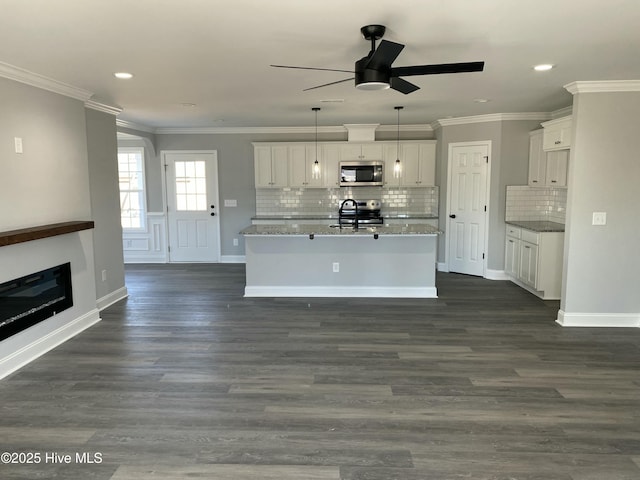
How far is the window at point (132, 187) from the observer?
8.10 metres

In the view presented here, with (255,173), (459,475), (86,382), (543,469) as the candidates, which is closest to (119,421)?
(86,382)

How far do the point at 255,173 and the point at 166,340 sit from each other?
13.7 feet

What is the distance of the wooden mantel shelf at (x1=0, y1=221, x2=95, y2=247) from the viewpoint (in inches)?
132

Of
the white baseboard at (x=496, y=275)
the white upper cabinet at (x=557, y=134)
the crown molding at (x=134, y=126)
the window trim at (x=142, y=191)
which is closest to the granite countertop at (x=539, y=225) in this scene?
the white baseboard at (x=496, y=275)

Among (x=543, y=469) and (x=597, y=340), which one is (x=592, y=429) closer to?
(x=543, y=469)

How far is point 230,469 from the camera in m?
2.28

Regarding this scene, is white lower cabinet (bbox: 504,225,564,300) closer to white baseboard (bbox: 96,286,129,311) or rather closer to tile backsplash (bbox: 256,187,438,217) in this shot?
tile backsplash (bbox: 256,187,438,217)

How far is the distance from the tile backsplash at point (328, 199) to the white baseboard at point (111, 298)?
115 inches

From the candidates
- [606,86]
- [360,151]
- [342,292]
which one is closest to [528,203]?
[606,86]

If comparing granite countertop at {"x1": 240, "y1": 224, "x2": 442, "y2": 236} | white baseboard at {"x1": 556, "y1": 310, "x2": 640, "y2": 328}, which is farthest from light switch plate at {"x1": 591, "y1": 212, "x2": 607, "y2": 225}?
granite countertop at {"x1": 240, "y1": 224, "x2": 442, "y2": 236}

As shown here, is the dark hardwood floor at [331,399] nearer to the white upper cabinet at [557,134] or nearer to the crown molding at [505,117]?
the white upper cabinet at [557,134]

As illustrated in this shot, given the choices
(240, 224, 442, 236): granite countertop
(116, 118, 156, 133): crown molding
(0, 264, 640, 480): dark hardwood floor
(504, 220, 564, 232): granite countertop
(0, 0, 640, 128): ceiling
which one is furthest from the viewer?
(116, 118, 156, 133): crown molding

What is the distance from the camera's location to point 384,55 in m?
2.70

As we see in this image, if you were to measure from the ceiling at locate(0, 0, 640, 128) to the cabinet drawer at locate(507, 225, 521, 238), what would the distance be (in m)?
1.88
